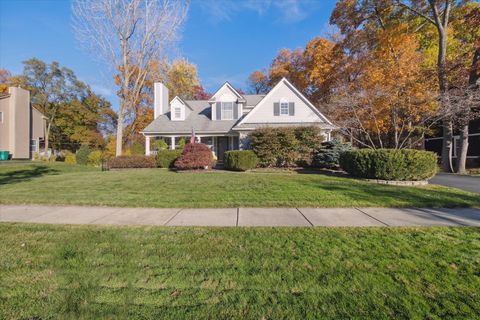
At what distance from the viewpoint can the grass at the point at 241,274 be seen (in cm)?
232

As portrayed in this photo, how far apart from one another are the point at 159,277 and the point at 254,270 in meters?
1.19

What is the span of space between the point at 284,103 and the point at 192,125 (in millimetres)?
8503

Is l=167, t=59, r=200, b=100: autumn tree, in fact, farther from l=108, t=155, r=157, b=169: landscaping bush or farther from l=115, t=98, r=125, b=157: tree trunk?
l=108, t=155, r=157, b=169: landscaping bush

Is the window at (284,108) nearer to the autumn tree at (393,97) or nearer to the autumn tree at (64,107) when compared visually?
the autumn tree at (393,97)

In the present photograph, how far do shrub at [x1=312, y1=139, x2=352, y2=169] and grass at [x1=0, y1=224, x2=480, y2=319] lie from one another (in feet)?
35.2

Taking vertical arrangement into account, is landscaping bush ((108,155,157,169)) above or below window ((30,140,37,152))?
below

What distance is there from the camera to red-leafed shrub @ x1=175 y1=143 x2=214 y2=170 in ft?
47.1

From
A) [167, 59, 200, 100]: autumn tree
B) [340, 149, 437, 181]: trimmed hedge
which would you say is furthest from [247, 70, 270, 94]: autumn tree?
[340, 149, 437, 181]: trimmed hedge

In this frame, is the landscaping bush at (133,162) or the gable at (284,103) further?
the gable at (284,103)

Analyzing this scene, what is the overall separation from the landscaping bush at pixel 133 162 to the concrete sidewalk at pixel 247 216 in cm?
1141

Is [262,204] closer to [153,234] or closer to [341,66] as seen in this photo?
[153,234]

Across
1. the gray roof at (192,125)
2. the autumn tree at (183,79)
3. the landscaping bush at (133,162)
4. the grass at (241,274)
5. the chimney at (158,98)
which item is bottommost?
the grass at (241,274)

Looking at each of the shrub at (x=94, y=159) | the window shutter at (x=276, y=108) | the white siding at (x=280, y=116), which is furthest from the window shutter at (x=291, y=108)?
the shrub at (x=94, y=159)

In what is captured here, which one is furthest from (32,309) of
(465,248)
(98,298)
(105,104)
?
(105,104)
